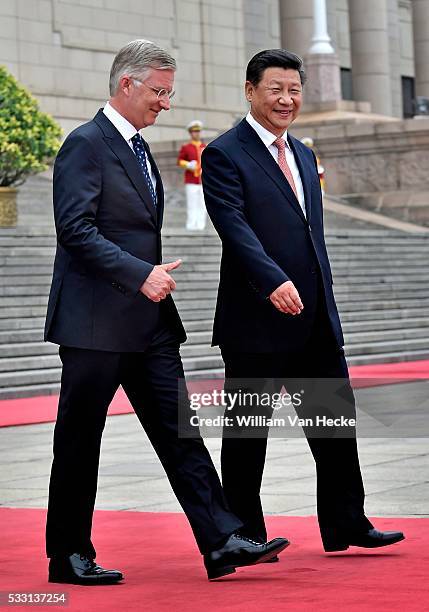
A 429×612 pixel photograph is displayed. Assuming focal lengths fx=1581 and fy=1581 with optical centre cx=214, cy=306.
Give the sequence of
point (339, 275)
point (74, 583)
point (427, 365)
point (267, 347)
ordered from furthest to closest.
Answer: point (339, 275) → point (427, 365) → point (267, 347) → point (74, 583)

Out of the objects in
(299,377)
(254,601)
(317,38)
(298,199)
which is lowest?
(254,601)

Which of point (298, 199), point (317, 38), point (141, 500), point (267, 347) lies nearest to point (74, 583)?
point (267, 347)

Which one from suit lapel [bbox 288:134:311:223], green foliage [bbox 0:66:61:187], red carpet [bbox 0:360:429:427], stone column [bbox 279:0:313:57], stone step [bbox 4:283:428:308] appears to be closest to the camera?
suit lapel [bbox 288:134:311:223]

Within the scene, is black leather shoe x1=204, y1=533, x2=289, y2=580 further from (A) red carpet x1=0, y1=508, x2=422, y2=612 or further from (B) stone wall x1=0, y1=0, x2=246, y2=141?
(B) stone wall x1=0, y1=0, x2=246, y2=141

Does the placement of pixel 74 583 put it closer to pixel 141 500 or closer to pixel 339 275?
pixel 141 500

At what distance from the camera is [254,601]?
5422 millimetres

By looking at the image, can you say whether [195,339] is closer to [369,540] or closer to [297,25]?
[369,540]

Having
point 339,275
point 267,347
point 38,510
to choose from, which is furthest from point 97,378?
point 339,275

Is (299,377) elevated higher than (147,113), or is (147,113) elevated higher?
(147,113)

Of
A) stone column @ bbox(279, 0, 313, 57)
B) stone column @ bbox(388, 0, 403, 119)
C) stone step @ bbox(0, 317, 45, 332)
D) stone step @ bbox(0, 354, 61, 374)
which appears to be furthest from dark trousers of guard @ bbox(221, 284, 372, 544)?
stone column @ bbox(388, 0, 403, 119)

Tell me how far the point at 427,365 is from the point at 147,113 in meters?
14.5

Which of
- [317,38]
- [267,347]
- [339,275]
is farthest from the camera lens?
[317,38]

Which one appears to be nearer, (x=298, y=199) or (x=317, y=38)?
(x=298, y=199)

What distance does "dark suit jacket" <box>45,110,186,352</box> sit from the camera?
586 cm
